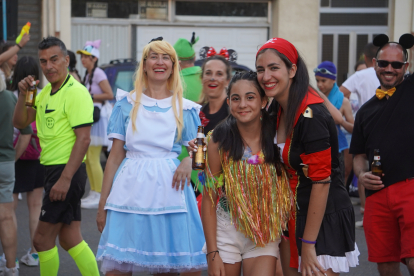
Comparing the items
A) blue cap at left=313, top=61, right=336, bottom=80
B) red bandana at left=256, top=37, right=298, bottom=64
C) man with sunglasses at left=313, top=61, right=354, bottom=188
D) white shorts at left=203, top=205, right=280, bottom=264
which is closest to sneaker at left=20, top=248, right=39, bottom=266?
white shorts at left=203, top=205, right=280, bottom=264

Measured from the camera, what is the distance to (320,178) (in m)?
3.17

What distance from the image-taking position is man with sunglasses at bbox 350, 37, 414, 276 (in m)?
3.87

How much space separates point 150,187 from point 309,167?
4.28 feet

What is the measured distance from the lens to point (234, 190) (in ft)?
11.5

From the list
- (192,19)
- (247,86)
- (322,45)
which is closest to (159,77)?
(247,86)

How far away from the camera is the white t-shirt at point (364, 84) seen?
800 centimetres

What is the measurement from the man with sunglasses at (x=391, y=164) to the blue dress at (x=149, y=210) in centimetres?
131

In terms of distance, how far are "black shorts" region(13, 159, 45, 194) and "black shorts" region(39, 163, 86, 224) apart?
1.49 metres

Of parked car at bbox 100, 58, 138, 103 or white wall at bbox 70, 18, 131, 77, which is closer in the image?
parked car at bbox 100, 58, 138, 103

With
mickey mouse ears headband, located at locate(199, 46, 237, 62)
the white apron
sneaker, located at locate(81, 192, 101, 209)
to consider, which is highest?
mickey mouse ears headband, located at locate(199, 46, 237, 62)

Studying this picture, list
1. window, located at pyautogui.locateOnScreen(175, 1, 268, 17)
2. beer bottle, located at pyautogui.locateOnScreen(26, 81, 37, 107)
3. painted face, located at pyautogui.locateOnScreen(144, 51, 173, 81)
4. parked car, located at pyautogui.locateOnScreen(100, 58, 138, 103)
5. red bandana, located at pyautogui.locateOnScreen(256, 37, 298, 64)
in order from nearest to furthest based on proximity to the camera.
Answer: red bandana, located at pyautogui.locateOnScreen(256, 37, 298, 64)
painted face, located at pyautogui.locateOnScreen(144, 51, 173, 81)
beer bottle, located at pyautogui.locateOnScreen(26, 81, 37, 107)
parked car, located at pyautogui.locateOnScreen(100, 58, 138, 103)
window, located at pyautogui.locateOnScreen(175, 1, 268, 17)

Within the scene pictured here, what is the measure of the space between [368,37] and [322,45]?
1430 millimetres

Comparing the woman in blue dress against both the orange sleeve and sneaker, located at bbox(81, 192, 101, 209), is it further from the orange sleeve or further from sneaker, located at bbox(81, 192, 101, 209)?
sneaker, located at bbox(81, 192, 101, 209)

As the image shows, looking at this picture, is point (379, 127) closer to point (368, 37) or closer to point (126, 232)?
point (126, 232)
